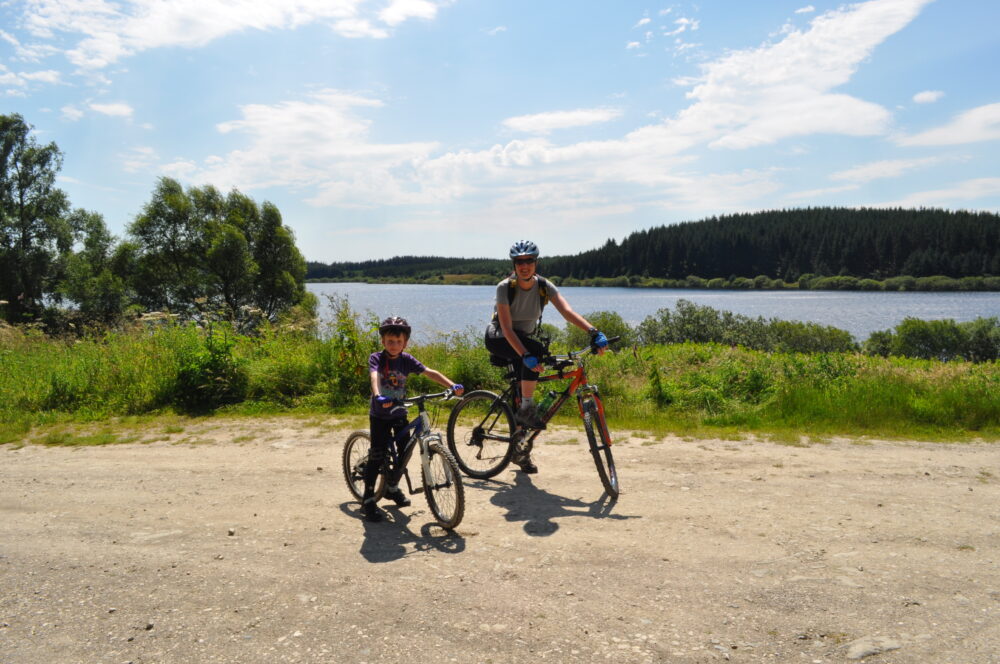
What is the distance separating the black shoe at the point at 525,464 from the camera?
20.4ft

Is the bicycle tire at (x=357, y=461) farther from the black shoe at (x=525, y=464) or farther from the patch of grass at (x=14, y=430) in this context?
the patch of grass at (x=14, y=430)

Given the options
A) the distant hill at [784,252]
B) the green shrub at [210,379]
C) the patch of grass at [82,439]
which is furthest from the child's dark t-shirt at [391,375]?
the distant hill at [784,252]

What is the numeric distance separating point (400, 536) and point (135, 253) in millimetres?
42590

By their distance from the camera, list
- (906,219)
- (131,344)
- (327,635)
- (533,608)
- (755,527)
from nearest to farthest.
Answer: (327,635), (533,608), (755,527), (131,344), (906,219)

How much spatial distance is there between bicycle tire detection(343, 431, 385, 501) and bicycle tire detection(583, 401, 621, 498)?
1.95m

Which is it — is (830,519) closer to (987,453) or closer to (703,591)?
(703,591)

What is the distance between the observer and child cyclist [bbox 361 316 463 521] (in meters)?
4.98

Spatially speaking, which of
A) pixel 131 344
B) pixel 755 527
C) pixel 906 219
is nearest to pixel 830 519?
pixel 755 527

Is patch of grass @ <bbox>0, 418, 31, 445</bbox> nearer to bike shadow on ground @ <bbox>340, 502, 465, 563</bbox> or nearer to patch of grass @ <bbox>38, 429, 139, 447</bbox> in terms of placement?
patch of grass @ <bbox>38, 429, 139, 447</bbox>

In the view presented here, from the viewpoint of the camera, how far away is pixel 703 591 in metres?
3.63

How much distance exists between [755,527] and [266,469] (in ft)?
16.2

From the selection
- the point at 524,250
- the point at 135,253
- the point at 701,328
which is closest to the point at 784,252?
the point at 701,328

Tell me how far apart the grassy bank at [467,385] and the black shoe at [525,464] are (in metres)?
2.51

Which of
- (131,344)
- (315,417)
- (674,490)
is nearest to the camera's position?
(674,490)
